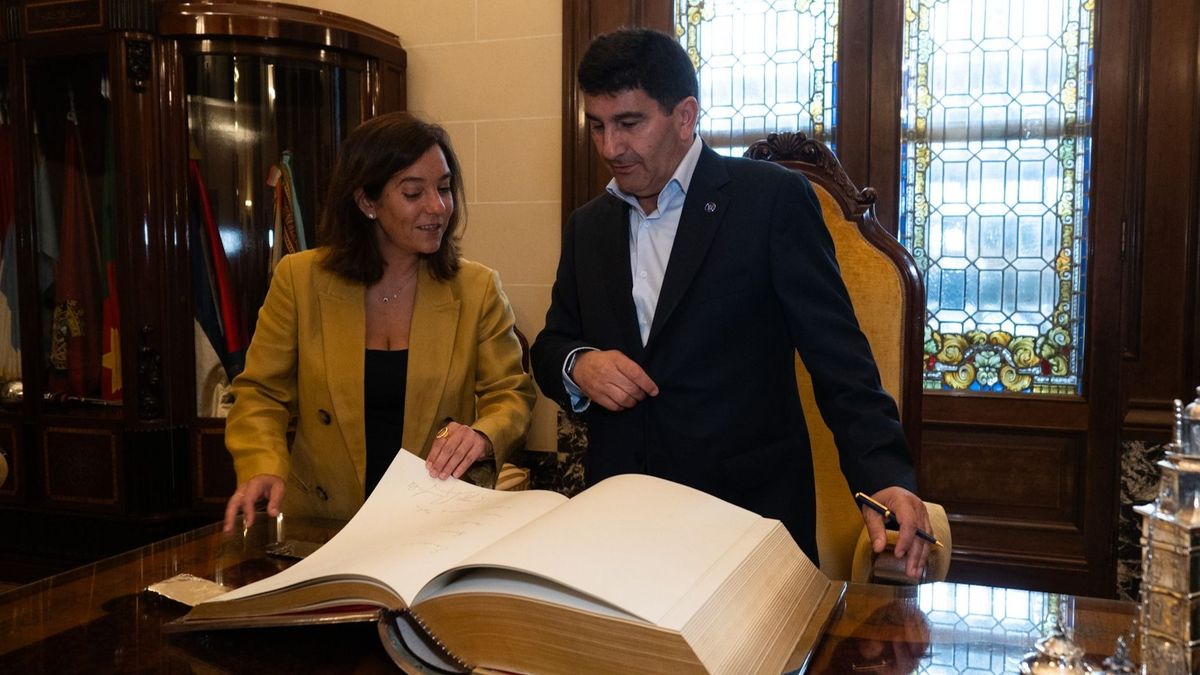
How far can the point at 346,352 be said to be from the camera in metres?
2.02

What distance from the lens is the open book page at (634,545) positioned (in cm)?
82

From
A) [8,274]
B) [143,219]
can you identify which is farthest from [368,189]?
[8,274]

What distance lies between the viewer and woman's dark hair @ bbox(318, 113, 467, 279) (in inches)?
82.9

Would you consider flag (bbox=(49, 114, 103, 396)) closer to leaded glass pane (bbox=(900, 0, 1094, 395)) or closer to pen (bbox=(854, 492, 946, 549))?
leaded glass pane (bbox=(900, 0, 1094, 395))

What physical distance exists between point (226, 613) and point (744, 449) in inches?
39.0

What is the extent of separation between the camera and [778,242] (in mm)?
1745

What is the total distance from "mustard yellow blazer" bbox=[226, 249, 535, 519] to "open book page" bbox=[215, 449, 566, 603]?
569mm

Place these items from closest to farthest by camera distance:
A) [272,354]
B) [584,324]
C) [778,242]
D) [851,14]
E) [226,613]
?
[226,613] < [778,242] < [584,324] < [272,354] < [851,14]

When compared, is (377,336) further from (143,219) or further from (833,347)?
(143,219)

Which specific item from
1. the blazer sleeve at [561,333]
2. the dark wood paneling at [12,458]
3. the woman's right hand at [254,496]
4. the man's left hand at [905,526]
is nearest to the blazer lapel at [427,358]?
the blazer sleeve at [561,333]

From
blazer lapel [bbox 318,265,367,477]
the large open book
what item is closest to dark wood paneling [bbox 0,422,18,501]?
blazer lapel [bbox 318,265,367,477]

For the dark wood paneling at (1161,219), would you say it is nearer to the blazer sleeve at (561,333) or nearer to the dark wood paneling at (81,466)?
the blazer sleeve at (561,333)

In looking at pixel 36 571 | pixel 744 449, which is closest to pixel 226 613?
pixel 744 449

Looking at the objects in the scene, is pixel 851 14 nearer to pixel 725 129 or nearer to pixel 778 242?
pixel 725 129
